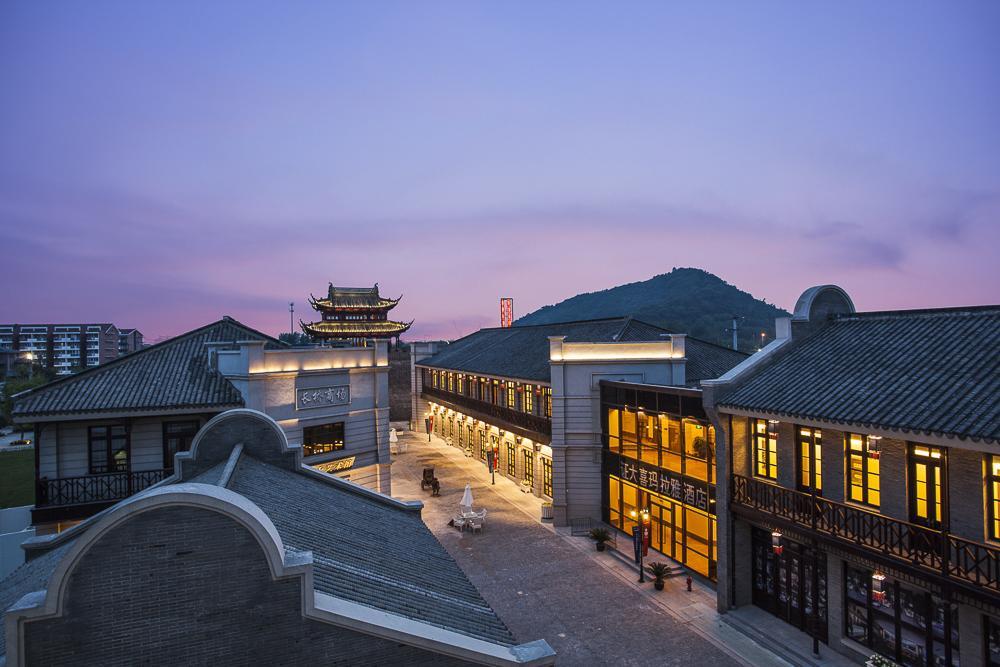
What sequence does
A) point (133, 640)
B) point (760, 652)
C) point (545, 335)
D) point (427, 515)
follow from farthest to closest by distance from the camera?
point (545, 335) → point (427, 515) → point (760, 652) → point (133, 640)

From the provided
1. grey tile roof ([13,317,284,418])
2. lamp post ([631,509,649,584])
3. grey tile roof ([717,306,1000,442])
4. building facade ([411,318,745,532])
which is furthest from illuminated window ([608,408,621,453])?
grey tile roof ([13,317,284,418])

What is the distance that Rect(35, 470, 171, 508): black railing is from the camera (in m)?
18.1

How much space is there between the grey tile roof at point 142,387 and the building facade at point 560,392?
1518cm

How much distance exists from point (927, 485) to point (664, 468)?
1014 centimetres

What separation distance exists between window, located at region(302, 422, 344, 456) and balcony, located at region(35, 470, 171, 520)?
18.7 ft

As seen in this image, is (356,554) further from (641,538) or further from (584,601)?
(641,538)

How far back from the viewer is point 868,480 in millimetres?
13977

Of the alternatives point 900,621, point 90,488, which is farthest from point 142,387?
point 900,621

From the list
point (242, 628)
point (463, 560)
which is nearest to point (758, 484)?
point (463, 560)

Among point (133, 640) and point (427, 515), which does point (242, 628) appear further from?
point (427, 515)

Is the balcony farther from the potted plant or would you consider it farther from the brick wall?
the potted plant

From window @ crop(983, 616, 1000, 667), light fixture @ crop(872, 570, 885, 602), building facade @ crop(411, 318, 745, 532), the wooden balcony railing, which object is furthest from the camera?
building facade @ crop(411, 318, 745, 532)

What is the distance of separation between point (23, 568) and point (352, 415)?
13.4m

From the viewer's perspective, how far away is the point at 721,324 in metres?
124
